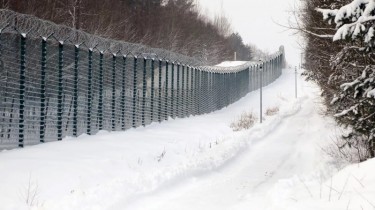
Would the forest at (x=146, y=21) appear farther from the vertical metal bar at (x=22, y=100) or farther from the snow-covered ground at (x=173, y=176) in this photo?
the snow-covered ground at (x=173, y=176)

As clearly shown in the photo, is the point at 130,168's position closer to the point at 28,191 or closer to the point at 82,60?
the point at 28,191

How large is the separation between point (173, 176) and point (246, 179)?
1.69m

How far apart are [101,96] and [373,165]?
8821 millimetres

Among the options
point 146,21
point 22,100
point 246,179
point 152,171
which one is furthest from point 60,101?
point 146,21

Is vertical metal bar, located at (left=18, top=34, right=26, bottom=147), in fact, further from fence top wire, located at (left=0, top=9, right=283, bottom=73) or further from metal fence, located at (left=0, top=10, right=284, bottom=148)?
fence top wire, located at (left=0, top=9, right=283, bottom=73)

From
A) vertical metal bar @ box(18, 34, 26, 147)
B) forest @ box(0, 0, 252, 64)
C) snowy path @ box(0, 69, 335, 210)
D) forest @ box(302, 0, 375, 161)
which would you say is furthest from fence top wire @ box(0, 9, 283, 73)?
forest @ box(0, 0, 252, 64)

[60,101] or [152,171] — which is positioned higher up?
[60,101]

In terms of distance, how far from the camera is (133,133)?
14695 mm

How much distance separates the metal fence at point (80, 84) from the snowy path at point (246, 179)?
13.2 feet

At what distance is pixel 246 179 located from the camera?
9.69 meters

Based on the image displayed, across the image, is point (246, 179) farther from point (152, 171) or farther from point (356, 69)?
point (356, 69)

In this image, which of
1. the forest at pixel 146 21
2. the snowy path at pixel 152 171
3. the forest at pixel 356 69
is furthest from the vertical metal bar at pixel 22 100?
the forest at pixel 146 21

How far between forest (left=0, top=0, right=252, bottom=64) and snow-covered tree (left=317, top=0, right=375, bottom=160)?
17782 mm

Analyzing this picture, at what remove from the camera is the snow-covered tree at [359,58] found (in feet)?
24.0
